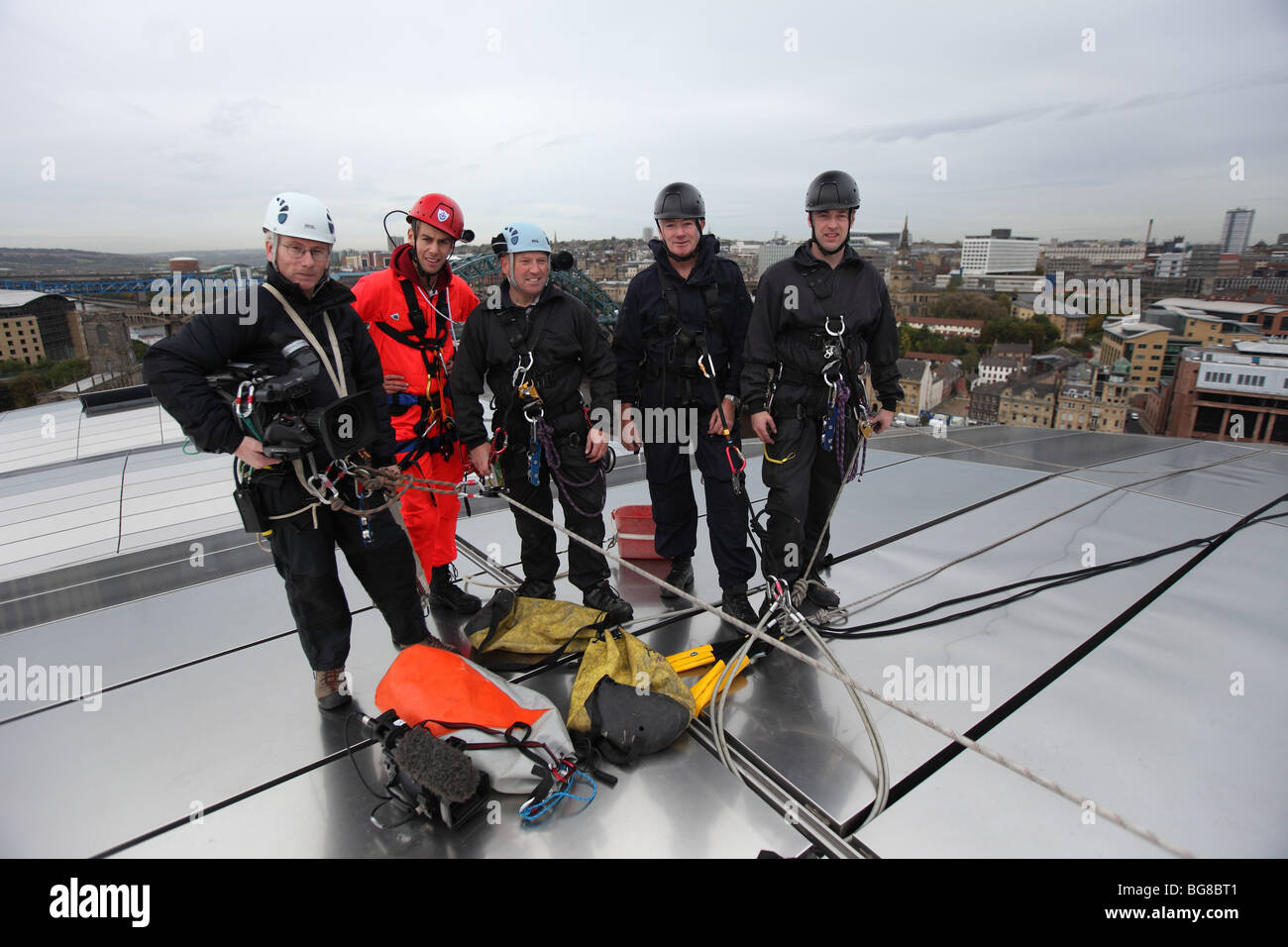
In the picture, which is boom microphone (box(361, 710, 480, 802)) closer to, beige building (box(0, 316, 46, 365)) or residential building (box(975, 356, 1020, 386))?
beige building (box(0, 316, 46, 365))

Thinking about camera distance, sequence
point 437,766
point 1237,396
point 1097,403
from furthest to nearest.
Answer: point 1097,403 < point 1237,396 < point 437,766

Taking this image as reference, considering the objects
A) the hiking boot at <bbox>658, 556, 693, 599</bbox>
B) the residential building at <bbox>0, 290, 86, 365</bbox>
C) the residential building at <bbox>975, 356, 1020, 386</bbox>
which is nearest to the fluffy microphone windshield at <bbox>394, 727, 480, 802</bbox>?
the hiking boot at <bbox>658, 556, 693, 599</bbox>

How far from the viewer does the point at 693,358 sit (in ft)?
10.4

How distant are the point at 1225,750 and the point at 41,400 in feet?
51.2

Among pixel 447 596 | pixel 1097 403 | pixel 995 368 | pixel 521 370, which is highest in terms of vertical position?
pixel 995 368

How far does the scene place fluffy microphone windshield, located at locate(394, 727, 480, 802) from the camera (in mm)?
1865

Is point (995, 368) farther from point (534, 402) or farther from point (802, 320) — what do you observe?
point (534, 402)

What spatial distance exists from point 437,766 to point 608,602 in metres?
1.38

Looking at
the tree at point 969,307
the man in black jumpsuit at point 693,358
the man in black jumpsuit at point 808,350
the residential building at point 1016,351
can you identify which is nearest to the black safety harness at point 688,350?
the man in black jumpsuit at point 693,358

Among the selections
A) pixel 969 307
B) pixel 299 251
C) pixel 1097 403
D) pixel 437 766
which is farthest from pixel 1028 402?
pixel 437 766

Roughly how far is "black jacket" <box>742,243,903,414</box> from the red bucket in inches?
46.1

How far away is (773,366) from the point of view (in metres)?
3.14
